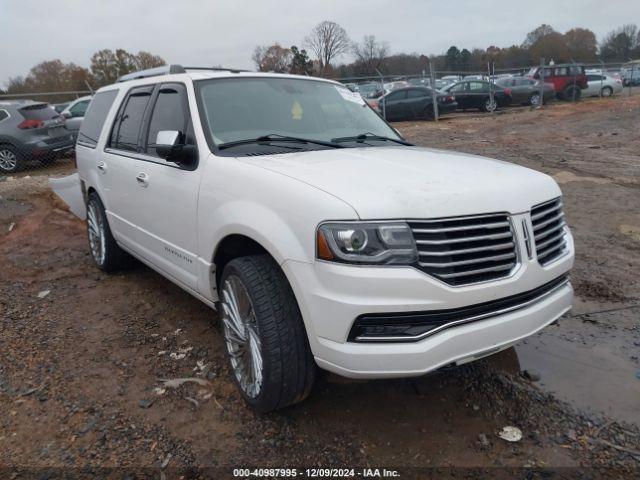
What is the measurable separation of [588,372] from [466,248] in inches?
62.1

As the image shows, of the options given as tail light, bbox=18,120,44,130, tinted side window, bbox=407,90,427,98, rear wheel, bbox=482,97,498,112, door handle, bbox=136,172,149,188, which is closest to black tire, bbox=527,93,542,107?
rear wheel, bbox=482,97,498,112

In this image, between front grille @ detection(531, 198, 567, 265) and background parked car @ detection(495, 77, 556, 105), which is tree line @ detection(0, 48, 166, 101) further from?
front grille @ detection(531, 198, 567, 265)

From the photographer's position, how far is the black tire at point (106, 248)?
5.02m

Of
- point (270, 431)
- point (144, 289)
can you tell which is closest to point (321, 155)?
point (270, 431)

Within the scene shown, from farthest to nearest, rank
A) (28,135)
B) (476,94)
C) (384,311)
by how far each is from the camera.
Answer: (476,94), (28,135), (384,311)

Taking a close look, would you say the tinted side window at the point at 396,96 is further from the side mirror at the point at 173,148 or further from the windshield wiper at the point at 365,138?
the side mirror at the point at 173,148

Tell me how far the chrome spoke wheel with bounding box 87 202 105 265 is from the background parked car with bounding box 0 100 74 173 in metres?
7.66

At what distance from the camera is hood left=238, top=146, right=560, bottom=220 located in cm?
230

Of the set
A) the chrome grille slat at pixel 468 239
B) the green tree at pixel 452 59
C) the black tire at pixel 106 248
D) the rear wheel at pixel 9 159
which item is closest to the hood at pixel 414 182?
the chrome grille slat at pixel 468 239

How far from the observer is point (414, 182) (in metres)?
2.49

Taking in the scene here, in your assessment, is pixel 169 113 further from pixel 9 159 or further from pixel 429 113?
pixel 429 113

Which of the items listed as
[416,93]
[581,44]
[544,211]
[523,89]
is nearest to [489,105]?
[523,89]

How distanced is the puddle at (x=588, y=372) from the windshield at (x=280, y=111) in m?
1.91

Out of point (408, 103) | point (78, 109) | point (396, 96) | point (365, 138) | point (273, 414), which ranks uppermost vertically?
point (78, 109)
